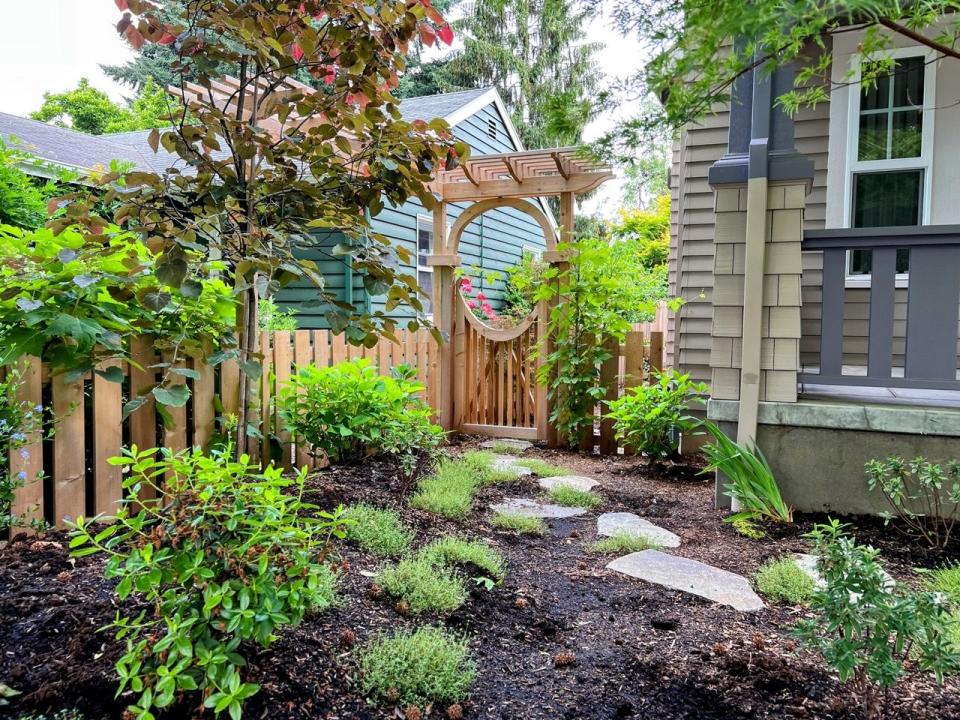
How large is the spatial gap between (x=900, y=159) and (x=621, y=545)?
11.1ft

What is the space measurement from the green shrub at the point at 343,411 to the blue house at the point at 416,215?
2.74 m

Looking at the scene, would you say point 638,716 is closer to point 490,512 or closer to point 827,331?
point 490,512

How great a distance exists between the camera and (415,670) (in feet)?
5.41

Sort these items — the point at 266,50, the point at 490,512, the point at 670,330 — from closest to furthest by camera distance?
the point at 266,50 → the point at 490,512 → the point at 670,330

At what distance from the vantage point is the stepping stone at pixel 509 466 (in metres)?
4.27

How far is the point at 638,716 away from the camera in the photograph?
1.60 meters

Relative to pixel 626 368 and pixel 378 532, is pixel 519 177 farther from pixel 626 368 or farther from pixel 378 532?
pixel 378 532

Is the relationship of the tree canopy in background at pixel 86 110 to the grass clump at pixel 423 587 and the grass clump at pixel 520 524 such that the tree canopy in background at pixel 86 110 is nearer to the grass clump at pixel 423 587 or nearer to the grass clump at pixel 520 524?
the grass clump at pixel 520 524

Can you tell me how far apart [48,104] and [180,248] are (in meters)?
25.4

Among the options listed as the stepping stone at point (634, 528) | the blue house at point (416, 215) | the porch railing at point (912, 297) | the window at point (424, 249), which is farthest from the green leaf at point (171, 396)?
the window at point (424, 249)

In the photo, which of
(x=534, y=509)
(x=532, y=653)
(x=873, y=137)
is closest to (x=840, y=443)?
(x=534, y=509)

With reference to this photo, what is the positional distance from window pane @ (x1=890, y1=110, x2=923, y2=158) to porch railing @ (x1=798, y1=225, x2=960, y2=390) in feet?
5.05

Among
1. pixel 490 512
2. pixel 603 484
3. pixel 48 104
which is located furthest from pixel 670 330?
pixel 48 104

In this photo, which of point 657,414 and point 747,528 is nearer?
point 747,528
